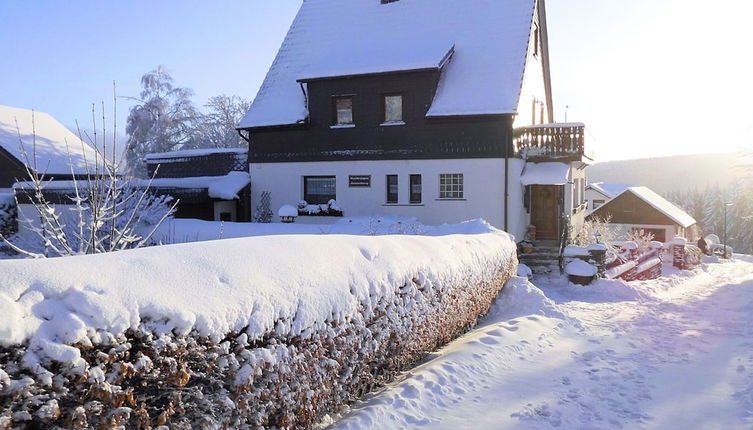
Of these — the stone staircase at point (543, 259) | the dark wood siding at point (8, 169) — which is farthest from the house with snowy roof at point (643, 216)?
the dark wood siding at point (8, 169)

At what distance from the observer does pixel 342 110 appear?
21266 mm

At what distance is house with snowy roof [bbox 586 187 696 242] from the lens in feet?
130

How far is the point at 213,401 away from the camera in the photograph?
3.90m

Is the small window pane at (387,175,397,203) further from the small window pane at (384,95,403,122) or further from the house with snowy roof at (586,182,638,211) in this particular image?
the house with snowy roof at (586,182,638,211)

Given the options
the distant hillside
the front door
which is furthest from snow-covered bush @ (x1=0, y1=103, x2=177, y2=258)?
the distant hillside

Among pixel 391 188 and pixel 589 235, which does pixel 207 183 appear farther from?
pixel 589 235

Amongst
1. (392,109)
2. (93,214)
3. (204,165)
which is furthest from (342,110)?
(93,214)

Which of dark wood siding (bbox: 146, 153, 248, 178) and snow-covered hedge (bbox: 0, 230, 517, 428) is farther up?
dark wood siding (bbox: 146, 153, 248, 178)

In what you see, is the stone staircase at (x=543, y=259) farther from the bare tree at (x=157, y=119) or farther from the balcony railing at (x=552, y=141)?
the bare tree at (x=157, y=119)

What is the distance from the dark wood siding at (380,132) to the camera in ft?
62.6

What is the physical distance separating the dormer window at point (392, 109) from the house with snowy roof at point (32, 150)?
47.5 feet

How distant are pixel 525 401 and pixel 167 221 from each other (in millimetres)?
14908

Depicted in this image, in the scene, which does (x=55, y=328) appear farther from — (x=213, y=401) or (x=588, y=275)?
(x=588, y=275)

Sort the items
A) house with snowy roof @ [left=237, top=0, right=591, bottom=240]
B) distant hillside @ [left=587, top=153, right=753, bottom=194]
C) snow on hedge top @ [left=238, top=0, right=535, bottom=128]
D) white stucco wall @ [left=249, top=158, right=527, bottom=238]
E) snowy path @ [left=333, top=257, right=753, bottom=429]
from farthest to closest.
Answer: distant hillside @ [left=587, top=153, right=753, bottom=194] < snow on hedge top @ [left=238, top=0, right=535, bottom=128] < house with snowy roof @ [left=237, top=0, right=591, bottom=240] < white stucco wall @ [left=249, top=158, right=527, bottom=238] < snowy path @ [left=333, top=257, right=753, bottom=429]
